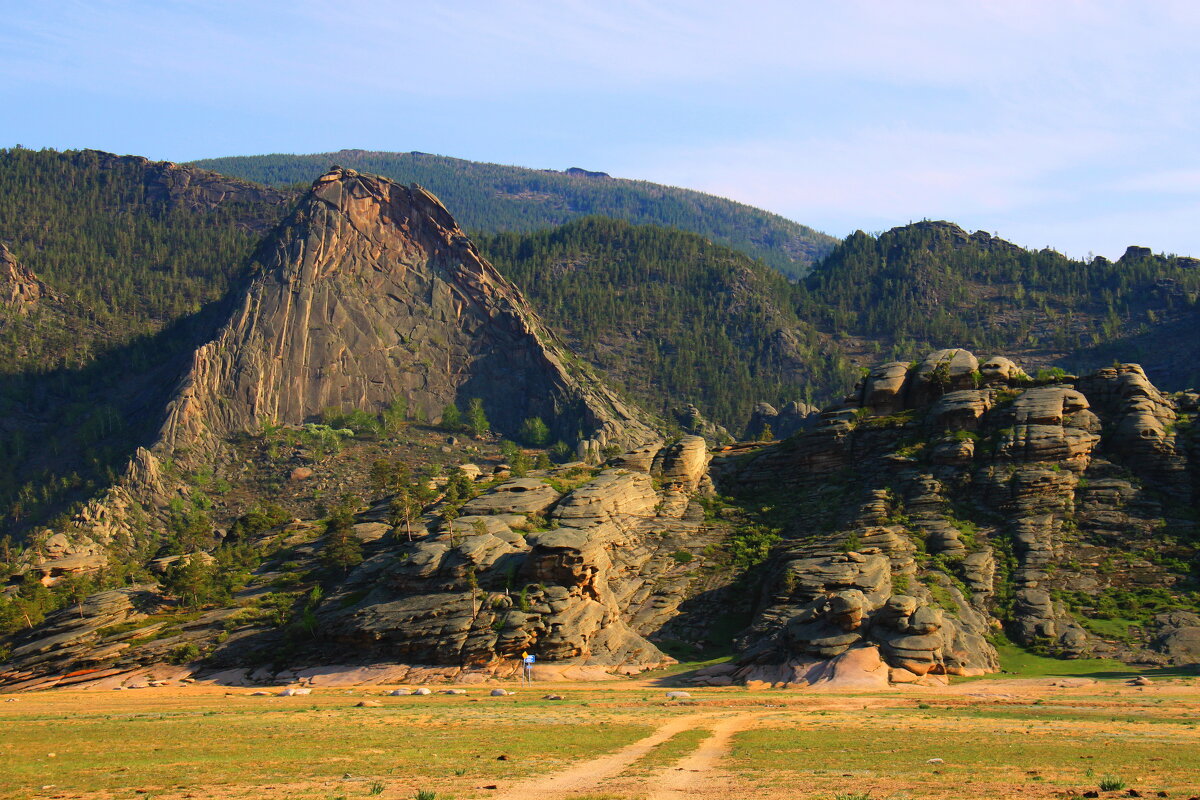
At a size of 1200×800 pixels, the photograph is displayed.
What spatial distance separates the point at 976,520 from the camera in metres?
95.8

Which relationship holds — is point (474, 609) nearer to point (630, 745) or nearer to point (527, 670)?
point (527, 670)

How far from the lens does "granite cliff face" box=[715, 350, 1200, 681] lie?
7762 centimetres

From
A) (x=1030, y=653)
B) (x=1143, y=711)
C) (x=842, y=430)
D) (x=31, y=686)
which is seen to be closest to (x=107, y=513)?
(x=31, y=686)

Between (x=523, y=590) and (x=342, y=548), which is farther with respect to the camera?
(x=342, y=548)

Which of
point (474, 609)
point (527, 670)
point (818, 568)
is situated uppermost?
point (818, 568)

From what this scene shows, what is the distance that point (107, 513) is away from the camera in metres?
158

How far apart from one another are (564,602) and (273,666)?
23751mm

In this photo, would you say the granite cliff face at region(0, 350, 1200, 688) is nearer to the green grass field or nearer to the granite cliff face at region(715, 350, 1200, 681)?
the granite cliff face at region(715, 350, 1200, 681)

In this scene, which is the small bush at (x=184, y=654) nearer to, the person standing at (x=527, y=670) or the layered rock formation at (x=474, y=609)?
the layered rock formation at (x=474, y=609)

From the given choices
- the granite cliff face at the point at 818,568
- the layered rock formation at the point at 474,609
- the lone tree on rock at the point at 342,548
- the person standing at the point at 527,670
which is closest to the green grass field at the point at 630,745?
the person standing at the point at 527,670

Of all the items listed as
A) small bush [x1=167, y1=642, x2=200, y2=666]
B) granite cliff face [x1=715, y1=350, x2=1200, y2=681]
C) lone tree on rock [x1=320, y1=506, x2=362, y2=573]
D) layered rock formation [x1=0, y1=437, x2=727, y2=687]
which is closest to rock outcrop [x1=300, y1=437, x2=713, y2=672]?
layered rock formation [x1=0, y1=437, x2=727, y2=687]

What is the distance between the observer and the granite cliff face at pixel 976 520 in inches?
3056

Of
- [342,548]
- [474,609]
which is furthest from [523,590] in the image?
[342,548]

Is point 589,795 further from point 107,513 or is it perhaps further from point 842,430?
point 107,513
